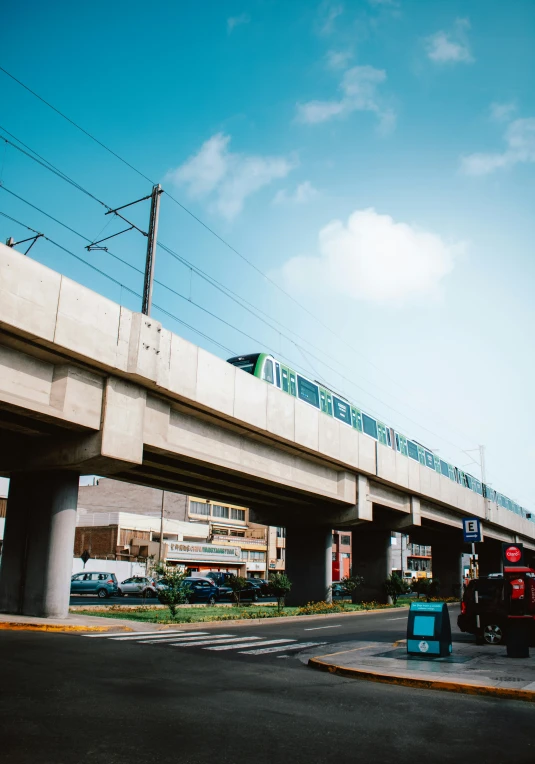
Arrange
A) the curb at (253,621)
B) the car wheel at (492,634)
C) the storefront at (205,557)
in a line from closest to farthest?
1. the car wheel at (492,634)
2. the curb at (253,621)
3. the storefront at (205,557)

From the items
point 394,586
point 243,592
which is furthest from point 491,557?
point 243,592

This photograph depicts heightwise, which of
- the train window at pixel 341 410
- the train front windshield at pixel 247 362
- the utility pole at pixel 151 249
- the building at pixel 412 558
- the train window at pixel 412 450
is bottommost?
the building at pixel 412 558

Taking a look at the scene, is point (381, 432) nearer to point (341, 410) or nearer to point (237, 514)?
point (341, 410)

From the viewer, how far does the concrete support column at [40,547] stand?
19188 millimetres

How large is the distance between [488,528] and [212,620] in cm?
4378

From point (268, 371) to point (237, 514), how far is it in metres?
60.1

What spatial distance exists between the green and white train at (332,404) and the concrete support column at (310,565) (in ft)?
22.2

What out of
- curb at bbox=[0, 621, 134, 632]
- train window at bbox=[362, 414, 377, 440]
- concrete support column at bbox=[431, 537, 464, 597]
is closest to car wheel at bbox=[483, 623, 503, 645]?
curb at bbox=[0, 621, 134, 632]

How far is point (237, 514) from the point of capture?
83.5 metres

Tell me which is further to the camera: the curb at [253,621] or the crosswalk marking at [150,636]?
the curb at [253,621]

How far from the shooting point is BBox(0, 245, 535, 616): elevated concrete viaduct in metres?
16.4

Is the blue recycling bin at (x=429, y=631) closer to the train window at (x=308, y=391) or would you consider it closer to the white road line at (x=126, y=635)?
the white road line at (x=126, y=635)

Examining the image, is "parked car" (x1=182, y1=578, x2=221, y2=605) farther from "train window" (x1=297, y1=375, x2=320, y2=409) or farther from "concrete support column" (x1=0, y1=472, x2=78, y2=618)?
"concrete support column" (x1=0, y1=472, x2=78, y2=618)

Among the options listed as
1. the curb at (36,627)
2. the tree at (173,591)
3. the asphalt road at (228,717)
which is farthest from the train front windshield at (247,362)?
the asphalt road at (228,717)
